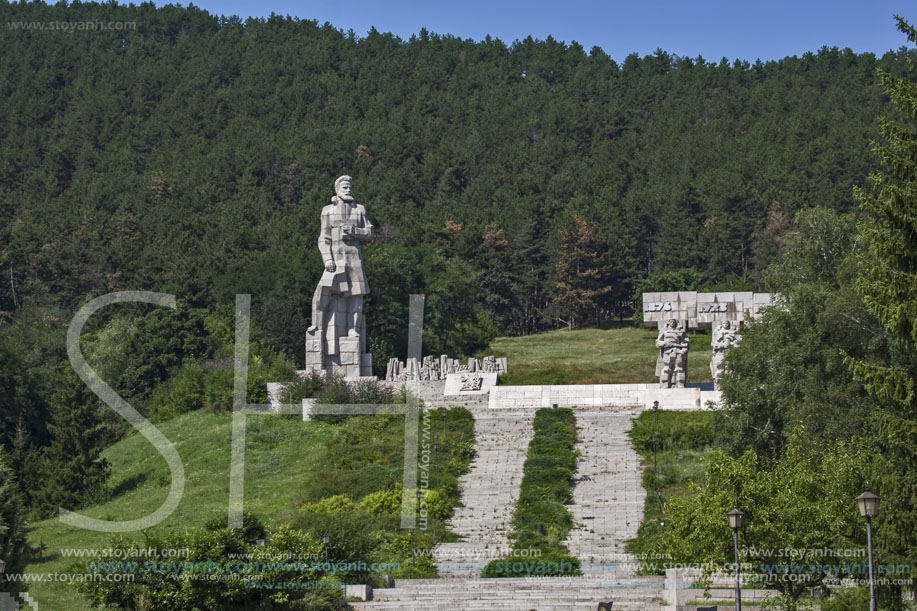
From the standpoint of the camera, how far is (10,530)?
21.6m

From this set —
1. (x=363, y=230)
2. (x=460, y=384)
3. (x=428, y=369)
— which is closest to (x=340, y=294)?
(x=363, y=230)

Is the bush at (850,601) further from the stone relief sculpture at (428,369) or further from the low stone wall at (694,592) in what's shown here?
the stone relief sculpture at (428,369)

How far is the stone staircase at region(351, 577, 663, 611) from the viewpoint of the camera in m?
22.4

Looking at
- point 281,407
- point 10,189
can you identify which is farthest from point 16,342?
point 10,189

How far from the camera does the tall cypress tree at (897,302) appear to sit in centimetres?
1670

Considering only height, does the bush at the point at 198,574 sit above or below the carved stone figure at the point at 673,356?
below

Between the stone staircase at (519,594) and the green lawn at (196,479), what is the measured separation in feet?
17.0

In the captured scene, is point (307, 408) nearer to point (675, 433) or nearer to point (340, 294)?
point (340, 294)

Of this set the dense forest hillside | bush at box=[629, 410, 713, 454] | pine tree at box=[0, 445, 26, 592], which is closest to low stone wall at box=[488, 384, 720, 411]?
bush at box=[629, 410, 713, 454]

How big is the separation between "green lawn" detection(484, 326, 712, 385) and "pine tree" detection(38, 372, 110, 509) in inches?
562

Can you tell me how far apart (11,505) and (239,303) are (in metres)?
28.9

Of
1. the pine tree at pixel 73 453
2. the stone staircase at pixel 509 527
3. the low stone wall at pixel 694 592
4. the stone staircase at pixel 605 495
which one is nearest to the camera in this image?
the low stone wall at pixel 694 592

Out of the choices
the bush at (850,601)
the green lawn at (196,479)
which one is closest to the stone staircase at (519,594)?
the bush at (850,601)

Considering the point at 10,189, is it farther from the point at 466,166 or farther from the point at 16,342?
the point at 16,342
